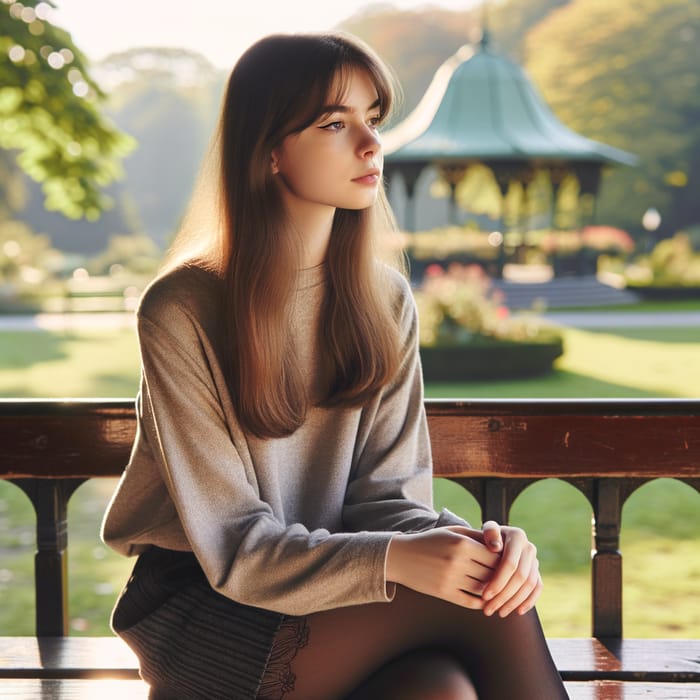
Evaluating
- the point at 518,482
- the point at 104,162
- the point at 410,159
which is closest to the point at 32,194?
the point at 410,159

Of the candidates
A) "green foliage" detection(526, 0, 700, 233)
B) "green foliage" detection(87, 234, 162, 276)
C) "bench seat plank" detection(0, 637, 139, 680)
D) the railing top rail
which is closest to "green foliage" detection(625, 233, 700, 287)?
"green foliage" detection(526, 0, 700, 233)

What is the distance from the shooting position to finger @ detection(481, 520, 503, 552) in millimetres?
1446

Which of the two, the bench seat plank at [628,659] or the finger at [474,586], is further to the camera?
the bench seat plank at [628,659]

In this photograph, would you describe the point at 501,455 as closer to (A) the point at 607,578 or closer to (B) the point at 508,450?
(B) the point at 508,450

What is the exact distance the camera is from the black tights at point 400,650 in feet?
4.85

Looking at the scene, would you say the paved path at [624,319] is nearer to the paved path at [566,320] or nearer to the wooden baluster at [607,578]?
the paved path at [566,320]

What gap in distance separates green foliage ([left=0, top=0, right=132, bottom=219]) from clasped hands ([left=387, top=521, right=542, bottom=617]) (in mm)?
7789

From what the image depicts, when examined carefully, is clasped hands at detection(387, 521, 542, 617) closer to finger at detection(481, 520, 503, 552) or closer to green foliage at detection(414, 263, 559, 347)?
finger at detection(481, 520, 503, 552)

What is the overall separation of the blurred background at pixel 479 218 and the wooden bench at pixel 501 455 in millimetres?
854

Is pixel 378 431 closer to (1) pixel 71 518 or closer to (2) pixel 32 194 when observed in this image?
(1) pixel 71 518

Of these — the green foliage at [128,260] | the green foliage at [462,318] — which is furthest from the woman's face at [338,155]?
the green foliage at [128,260]

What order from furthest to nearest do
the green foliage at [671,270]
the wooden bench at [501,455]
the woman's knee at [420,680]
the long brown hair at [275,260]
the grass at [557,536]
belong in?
1. the green foliage at [671,270]
2. the grass at [557,536]
3. the wooden bench at [501,455]
4. the long brown hair at [275,260]
5. the woman's knee at [420,680]

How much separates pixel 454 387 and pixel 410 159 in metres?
11.1

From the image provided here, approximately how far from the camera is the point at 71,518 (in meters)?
5.98
